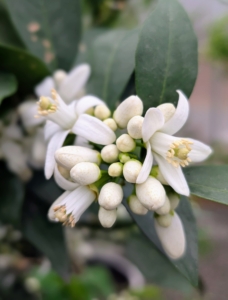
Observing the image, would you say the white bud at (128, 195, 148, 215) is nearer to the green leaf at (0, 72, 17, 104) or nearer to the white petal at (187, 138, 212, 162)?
the white petal at (187, 138, 212, 162)

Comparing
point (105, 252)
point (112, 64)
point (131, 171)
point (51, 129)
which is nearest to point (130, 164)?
point (131, 171)

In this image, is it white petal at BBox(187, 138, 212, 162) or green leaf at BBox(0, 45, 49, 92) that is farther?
green leaf at BBox(0, 45, 49, 92)

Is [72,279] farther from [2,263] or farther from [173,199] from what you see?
[173,199]

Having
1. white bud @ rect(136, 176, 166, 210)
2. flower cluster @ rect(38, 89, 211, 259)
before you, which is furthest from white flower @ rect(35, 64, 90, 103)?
white bud @ rect(136, 176, 166, 210)

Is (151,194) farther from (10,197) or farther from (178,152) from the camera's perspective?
(10,197)

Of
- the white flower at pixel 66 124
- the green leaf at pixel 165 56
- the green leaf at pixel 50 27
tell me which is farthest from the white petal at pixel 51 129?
the green leaf at pixel 50 27
